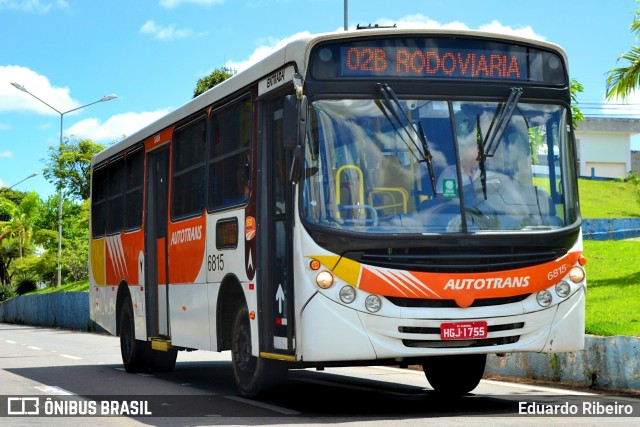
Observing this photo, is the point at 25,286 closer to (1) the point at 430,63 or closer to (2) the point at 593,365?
(2) the point at 593,365

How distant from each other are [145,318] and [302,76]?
6.89 metres

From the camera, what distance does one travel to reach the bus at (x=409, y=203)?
9.89 meters

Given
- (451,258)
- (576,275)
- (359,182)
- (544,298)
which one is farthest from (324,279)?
(576,275)

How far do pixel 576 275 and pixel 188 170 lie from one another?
17.7ft

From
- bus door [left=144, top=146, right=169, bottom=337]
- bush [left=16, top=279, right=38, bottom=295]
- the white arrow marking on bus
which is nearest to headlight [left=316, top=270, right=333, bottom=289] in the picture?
the white arrow marking on bus

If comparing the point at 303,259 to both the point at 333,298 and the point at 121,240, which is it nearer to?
the point at 333,298

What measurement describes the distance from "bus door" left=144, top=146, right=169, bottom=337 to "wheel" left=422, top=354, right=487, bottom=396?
13.5 feet

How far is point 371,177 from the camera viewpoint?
33.0ft

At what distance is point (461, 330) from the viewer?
32.7ft

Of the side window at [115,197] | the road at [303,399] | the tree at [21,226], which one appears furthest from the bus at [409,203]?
the tree at [21,226]

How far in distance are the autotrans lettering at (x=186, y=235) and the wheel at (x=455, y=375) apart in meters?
3.12

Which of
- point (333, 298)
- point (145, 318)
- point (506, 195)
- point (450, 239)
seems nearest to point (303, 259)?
point (333, 298)

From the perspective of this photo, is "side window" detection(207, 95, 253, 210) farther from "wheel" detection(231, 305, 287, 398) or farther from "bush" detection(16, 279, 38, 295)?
"bush" detection(16, 279, 38, 295)

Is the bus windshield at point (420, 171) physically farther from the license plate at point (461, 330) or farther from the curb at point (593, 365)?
the curb at point (593, 365)
